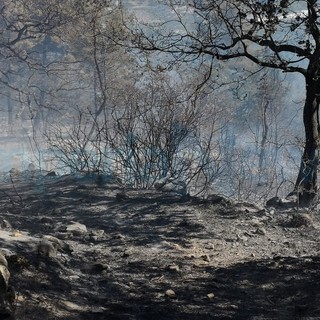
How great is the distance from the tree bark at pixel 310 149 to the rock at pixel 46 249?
5.23 meters

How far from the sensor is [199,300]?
4.39 m

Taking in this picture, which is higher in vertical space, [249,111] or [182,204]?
[249,111]

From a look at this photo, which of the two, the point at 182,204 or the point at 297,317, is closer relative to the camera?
the point at 297,317

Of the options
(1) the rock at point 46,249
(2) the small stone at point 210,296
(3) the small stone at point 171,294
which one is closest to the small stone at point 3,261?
(1) the rock at point 46,249

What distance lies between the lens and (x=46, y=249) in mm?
4766

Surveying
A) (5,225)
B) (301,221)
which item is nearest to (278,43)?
(301,221)

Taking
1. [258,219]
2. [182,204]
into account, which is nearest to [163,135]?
[182,204]

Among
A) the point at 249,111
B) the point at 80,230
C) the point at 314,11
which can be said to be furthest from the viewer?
the point at 249,111

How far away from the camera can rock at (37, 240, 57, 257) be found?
473cm

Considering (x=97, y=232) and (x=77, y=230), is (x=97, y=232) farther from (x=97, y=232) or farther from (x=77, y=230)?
(x=77, y=230)

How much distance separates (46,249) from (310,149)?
231 inches

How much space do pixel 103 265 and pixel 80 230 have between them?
1.54 metres

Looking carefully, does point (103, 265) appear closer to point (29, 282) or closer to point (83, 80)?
point (29, 282)

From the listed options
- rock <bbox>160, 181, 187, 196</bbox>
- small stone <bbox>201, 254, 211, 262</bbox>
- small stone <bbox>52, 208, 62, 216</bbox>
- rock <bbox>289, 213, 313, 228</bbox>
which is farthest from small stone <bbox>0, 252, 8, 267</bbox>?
rock <bbox>160, 181, 187, 196</bbox>
